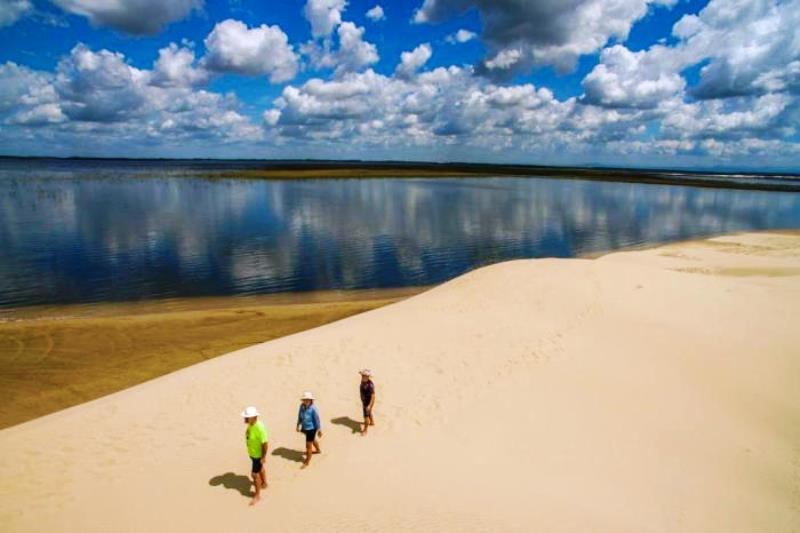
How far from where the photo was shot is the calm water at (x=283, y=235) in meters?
27.7

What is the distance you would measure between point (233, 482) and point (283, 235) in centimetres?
3246

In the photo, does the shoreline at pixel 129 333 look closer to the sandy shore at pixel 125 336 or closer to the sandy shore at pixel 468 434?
the sandy shore at pixel 125 336

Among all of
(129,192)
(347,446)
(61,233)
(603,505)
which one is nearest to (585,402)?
(603,505)

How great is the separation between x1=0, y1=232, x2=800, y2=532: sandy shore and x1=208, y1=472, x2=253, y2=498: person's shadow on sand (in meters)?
0.04

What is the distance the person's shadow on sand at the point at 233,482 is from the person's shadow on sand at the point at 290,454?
95cm

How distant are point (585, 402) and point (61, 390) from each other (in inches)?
616

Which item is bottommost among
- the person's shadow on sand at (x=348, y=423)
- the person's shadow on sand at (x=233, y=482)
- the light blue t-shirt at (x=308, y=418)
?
the person's shadow on sand at (x=233, y=482)

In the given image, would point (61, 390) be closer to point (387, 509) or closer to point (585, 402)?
point (387, 509)

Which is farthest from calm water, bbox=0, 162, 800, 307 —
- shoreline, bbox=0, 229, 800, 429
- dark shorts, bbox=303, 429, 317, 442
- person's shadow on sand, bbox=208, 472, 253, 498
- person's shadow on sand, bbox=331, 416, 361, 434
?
dark shorts, bbox=303, 429, 317, 442

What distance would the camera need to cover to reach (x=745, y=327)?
18.5m

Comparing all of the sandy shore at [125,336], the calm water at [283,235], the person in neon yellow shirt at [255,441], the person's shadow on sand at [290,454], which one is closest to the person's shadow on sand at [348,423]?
the person's shadow on sand at [290,454]

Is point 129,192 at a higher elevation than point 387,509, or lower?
higher

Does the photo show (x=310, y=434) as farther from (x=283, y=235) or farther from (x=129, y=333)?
(x=283, y=235)

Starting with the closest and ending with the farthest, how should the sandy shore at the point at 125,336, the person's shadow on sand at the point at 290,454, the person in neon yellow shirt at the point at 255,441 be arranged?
the person in neon yellow shirt at the point at 255,441, the person's shadow on sand at the point at 290,454, the sandy shore at the point at 125,336
